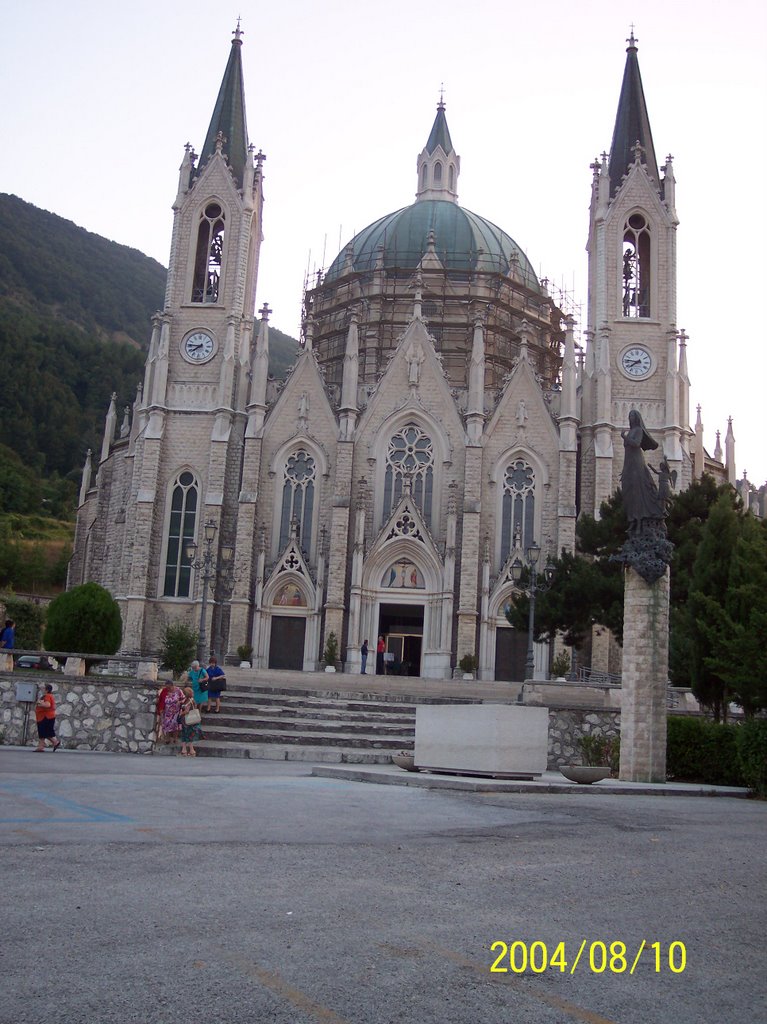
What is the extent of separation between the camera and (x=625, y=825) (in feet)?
31.5

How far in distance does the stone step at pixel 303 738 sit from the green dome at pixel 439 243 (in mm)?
29836

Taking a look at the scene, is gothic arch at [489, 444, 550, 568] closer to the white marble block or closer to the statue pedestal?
the statue pedestal

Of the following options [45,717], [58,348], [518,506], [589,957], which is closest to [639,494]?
[45,717]

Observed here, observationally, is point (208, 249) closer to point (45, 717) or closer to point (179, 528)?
point (179, 528)

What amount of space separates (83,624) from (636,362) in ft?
77.0

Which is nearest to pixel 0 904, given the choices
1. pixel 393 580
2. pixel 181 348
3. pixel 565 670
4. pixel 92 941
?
pixel 92 941

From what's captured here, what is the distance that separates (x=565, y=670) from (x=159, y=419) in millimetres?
17165

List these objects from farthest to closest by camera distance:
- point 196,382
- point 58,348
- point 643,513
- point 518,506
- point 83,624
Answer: point 58,348
point 196,382
point 518,506
point 83,624
point 643,513

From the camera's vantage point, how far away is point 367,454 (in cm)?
3903

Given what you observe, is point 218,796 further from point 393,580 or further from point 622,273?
point 622,273

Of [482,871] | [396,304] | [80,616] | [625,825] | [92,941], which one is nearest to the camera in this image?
[92,941]

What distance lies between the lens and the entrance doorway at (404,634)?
126 feet

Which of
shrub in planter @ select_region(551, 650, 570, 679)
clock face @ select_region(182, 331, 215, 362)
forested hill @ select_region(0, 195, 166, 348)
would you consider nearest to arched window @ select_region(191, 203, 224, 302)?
clock face @ select_region(182, 331, 215, 362)

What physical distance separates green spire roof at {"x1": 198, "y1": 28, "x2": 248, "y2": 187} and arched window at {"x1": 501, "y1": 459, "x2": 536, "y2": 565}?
643 inches
